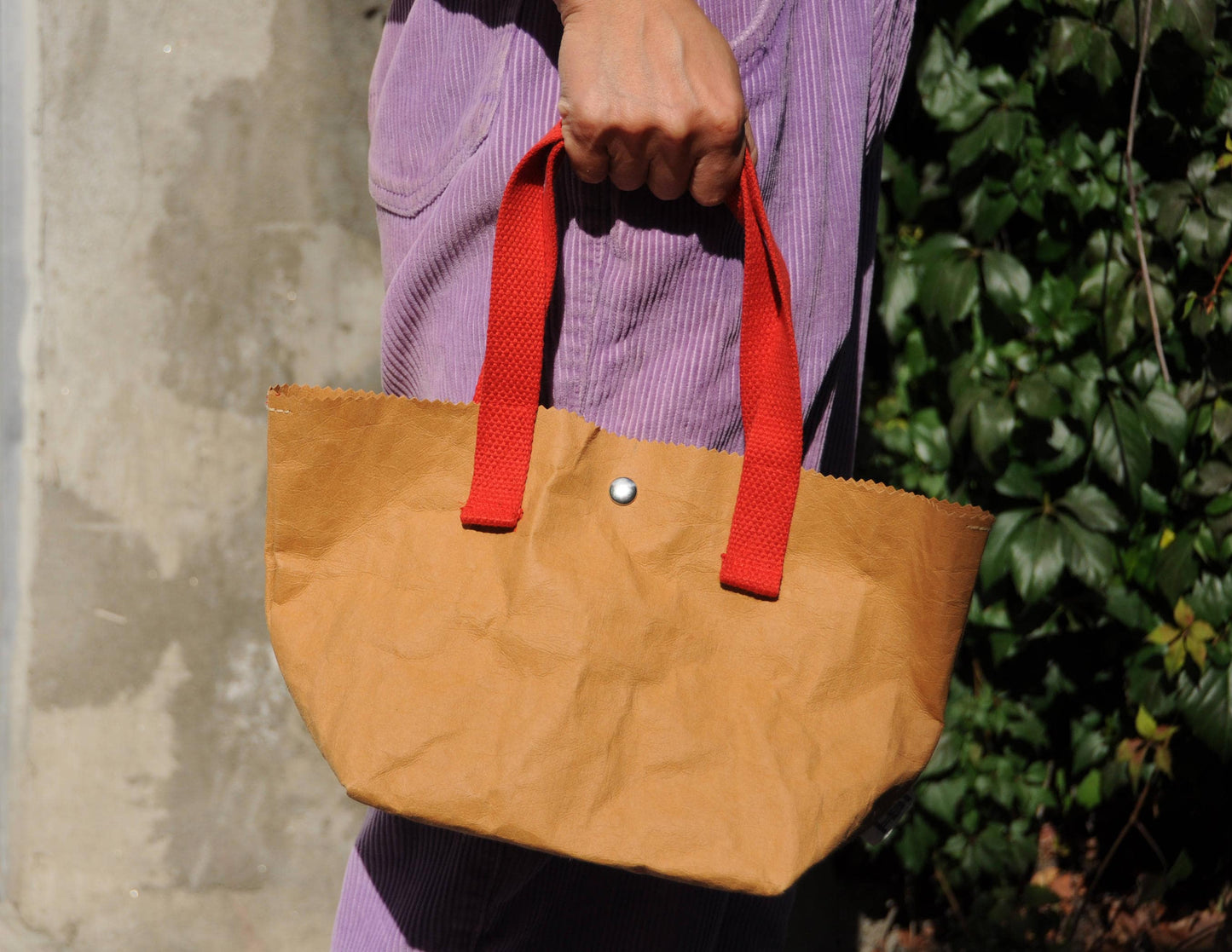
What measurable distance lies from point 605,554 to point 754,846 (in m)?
0.23

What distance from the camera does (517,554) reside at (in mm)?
642

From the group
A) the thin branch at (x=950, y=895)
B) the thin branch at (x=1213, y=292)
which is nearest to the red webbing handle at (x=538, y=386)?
the thin branch at (x=1213, y=292)

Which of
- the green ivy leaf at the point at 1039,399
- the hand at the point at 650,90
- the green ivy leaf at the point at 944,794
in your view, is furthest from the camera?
the green ivy leaf at the point at 944,794

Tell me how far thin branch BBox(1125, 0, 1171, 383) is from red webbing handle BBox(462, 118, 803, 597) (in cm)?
87

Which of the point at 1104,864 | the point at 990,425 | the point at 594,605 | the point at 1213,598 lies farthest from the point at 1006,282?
the point at 1104,864

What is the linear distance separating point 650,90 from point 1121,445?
1.02 meters

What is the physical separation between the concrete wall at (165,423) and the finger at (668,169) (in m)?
0.83

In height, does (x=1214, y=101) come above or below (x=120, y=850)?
above

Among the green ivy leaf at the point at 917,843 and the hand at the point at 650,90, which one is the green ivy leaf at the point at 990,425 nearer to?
the green ivy leaf at the point at 917,843

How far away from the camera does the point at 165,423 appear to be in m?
1.30

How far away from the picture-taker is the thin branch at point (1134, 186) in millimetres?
1188

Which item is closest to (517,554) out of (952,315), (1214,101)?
(952,315)

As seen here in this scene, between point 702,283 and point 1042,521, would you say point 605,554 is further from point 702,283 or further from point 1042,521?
point 1042,521

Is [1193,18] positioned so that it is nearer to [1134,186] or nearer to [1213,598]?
[1134,186]
